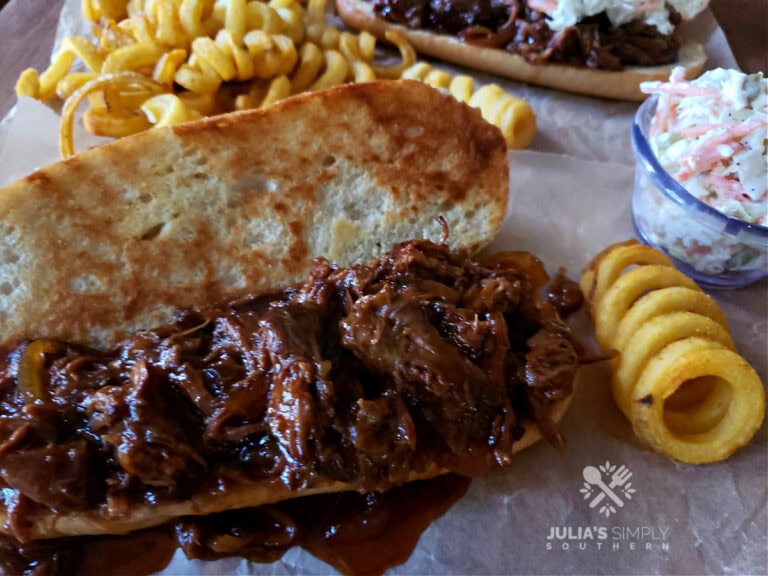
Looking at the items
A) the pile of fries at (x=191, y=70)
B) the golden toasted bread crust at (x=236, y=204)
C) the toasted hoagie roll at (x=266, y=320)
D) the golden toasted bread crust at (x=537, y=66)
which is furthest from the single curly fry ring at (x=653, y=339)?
the golden toasted bread crust at (x=537, y=66)

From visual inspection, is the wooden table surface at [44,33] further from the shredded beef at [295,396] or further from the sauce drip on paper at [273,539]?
the sauce drip on paper at [273,539]

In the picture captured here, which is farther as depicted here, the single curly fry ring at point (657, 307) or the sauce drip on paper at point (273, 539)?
the single curly fry ring at point (657, 307)

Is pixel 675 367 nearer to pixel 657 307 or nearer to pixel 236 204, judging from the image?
pixel 657 307

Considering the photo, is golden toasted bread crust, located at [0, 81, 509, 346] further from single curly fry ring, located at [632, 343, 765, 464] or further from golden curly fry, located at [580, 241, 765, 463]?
single curly fry ring, located at [632, 343, 765, 464]

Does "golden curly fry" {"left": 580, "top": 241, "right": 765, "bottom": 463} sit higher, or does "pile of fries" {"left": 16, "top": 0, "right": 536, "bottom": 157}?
"pile of fries" {"left": 16, "top": 0, "right": 536, "bottom": 157}

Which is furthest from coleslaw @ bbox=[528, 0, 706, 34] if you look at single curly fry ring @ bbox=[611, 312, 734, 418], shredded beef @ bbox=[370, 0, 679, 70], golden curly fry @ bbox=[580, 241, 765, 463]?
single curly fry ring @ bbox=[611, 312, 734, 418]

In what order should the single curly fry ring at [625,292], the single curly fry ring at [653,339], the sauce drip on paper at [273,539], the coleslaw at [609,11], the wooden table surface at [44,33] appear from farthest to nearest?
1. the wooden table surface at [44,33]
2. the coleslaw at [609,11]
3. the single curly fry ring at [625,292]
4. the single curly fry ring at [653,339]
5. the sauce drip on paper at [273,539]
